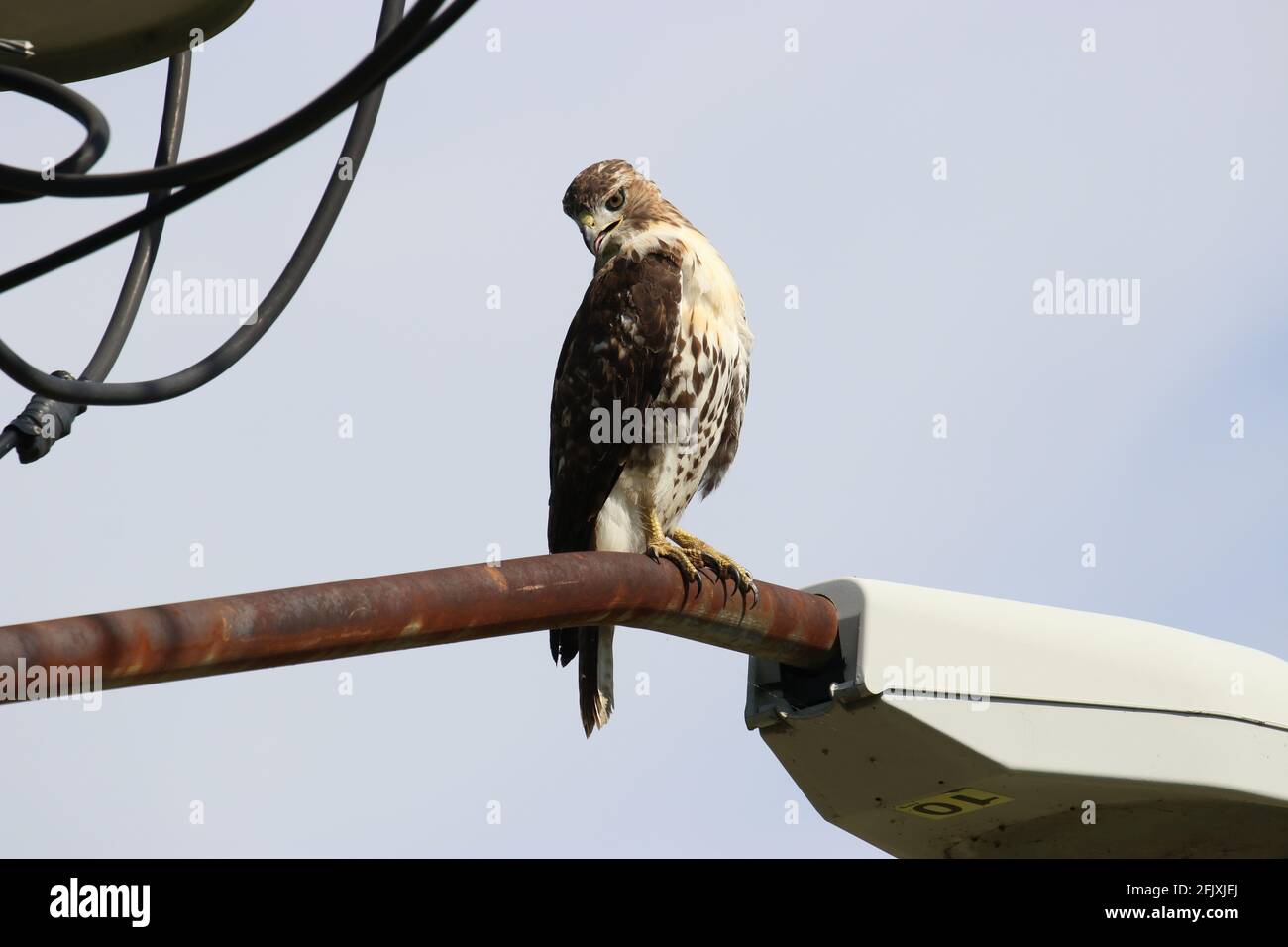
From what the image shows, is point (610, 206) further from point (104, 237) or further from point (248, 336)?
point (104, 237)

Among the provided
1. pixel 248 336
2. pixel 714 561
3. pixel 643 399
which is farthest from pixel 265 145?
pixel 643 399

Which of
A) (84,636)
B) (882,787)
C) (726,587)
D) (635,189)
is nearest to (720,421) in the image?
(635,189)

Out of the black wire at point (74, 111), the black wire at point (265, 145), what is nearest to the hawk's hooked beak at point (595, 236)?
the black wire at point (74, 111)

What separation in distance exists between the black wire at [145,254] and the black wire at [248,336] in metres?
0.25

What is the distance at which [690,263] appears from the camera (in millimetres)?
5777

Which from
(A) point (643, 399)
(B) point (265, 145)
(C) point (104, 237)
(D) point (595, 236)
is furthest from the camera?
(D) point (595, 236)

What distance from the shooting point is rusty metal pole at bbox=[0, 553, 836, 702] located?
2.02 m

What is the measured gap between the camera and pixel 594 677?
523 cm

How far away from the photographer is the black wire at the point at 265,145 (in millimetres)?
1498

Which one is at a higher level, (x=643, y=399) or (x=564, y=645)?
(x=643, y=399)

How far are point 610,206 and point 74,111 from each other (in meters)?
3.94

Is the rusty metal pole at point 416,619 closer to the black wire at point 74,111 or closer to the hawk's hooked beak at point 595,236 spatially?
the black wire at point 74,111

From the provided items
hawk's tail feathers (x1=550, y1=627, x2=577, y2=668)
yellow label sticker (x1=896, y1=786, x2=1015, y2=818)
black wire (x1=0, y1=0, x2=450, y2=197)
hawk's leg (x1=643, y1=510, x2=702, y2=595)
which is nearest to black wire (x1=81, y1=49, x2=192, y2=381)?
black wire (x1=0, y1=0, x2=450, y2=197)
